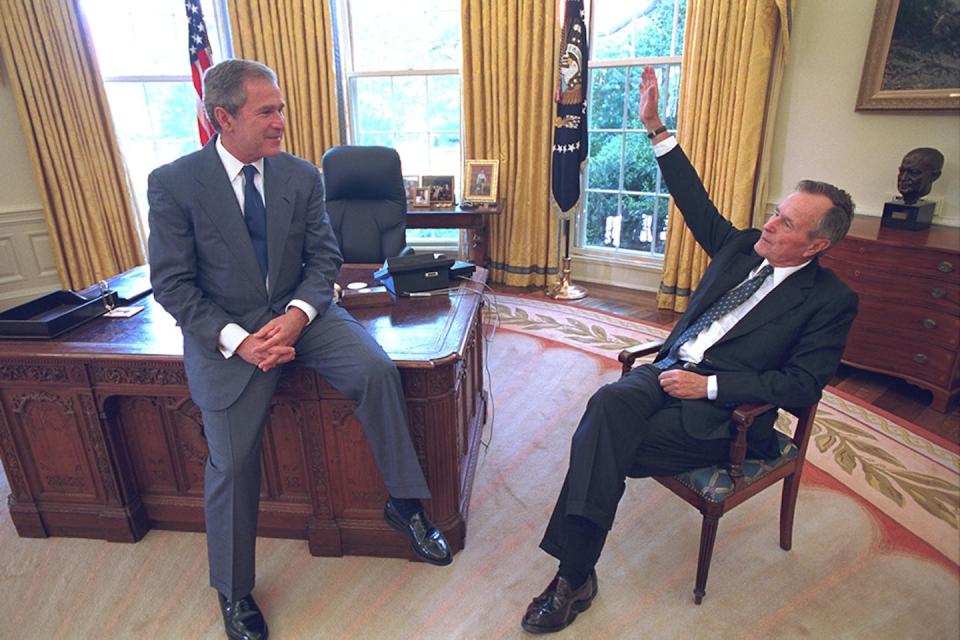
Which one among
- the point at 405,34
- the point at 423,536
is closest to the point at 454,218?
the point at 405,34

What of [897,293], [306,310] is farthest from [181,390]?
[897,293]

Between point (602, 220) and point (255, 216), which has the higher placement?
point (255, 216)

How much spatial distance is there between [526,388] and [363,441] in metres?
1.33

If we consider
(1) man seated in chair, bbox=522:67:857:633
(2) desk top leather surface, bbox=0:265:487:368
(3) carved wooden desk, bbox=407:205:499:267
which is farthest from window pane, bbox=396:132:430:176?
Answer: (1) man seated in chair, bbox=522:67:857:633

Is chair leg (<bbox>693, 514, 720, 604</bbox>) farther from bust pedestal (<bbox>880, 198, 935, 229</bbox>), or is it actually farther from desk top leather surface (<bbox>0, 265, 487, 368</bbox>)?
bust pedestal (<bbox>880, 198, 935, 229</bbox>)

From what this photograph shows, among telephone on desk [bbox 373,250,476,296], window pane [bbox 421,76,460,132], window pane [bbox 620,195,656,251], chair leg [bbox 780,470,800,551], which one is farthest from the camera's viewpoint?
window pane [bbox 421,76,460,132]

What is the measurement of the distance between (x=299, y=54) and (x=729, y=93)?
2891 mm

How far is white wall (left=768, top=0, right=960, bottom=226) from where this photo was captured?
123 inches

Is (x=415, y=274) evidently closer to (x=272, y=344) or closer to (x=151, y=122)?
(x=272, y=344)

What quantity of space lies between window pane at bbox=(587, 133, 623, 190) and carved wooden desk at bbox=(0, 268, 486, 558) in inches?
110

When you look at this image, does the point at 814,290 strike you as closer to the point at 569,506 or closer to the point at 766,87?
the point at 569,506

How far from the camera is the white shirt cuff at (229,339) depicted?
1.65 m

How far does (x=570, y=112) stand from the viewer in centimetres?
405

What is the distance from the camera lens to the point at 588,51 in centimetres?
407
